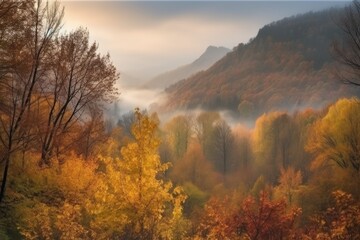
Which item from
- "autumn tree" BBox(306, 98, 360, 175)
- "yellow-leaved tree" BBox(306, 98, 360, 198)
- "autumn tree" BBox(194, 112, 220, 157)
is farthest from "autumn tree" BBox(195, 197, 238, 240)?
"autumn tree" BBox(194, 112, 220, 157)

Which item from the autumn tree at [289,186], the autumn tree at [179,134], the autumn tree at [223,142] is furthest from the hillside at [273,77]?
the autumn tree at [289,186]

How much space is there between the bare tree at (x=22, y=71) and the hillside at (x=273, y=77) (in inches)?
4336

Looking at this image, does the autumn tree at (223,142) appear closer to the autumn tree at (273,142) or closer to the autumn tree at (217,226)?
the autumn tree at (273,142)

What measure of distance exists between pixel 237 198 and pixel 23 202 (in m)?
37.1

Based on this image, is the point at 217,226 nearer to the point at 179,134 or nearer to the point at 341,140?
the point at 341,140

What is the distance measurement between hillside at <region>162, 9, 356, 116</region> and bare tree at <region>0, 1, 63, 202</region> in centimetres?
11015

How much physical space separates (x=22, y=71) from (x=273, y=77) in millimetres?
156146

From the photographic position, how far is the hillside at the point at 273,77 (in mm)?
138125

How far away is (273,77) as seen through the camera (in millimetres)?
165625

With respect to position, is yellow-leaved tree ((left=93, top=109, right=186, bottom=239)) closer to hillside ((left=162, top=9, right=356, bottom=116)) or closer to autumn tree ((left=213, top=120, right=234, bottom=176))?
autumn tree ((left=213, top=120, right=234, bottom=176))

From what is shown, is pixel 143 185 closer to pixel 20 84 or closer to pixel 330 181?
pixel 20 84

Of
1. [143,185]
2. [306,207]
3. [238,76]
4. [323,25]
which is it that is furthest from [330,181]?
[323,25]

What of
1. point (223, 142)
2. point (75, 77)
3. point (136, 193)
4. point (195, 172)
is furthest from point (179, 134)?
point (136, 193)

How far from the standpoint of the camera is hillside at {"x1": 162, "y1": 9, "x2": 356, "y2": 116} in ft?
453
